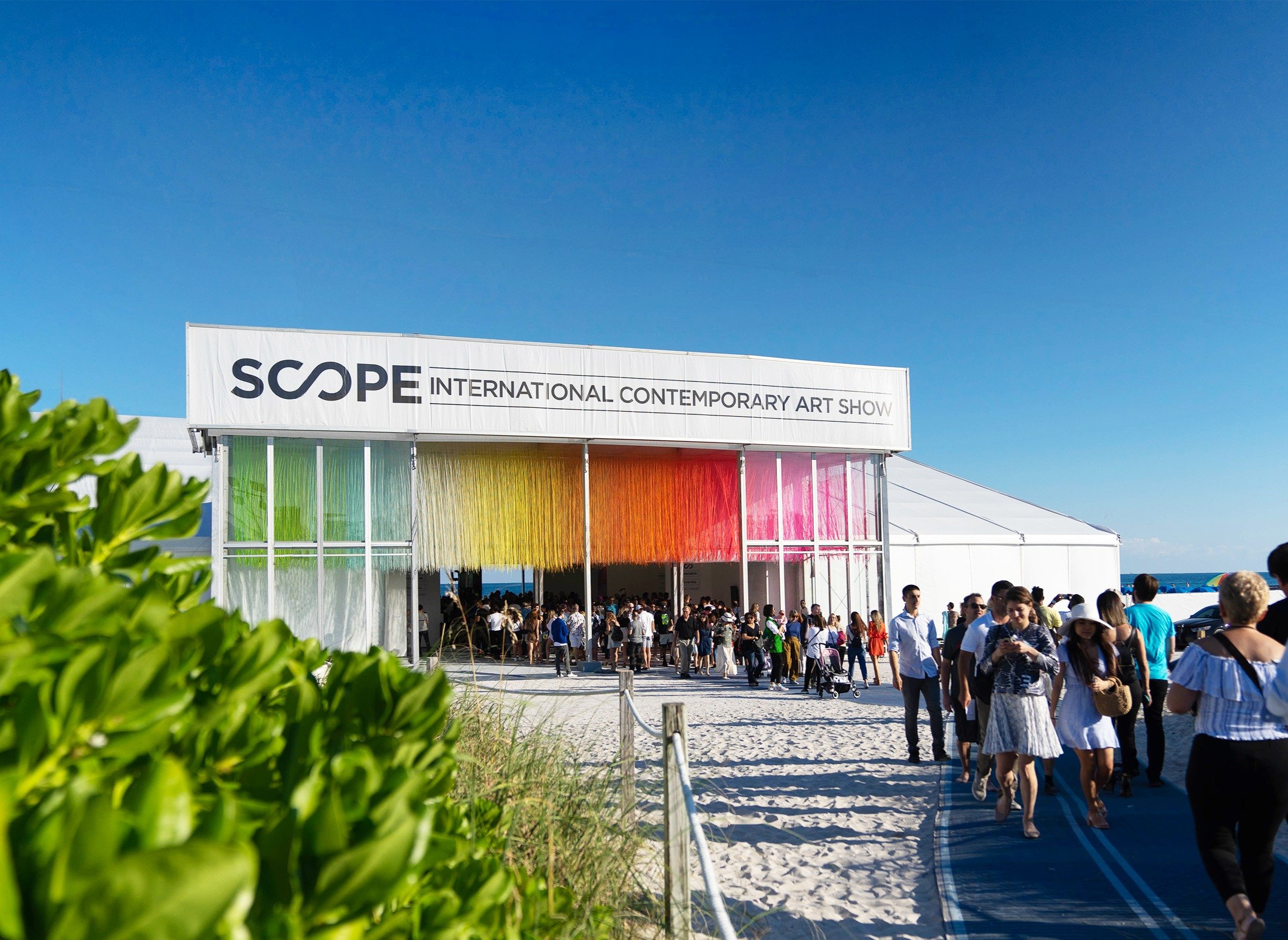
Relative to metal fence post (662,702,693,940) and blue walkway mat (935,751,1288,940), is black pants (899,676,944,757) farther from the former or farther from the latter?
metal fence post (662,702,693,940)

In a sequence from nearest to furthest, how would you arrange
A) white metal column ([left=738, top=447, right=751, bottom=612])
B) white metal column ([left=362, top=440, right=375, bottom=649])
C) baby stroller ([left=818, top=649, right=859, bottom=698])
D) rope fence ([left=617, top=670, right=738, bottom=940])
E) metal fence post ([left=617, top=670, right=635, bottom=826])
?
rope fence ([left=617, top=670, right=738, bottom=940]), metal fence post ([left=617, top=670, right=635, bottom=826]), baby stroller ([left=818, top=649, right=859, bottom=698]), white metal column ([left=362, top=440, right=375, bottom=649]), white metal column ([left=738, top=447, right=751, bottom=612])

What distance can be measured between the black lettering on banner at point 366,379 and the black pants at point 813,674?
905cm

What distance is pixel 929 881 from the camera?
5301 millimetres

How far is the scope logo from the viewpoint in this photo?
1631 cm

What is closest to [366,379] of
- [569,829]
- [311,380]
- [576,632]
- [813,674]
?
[311,380]

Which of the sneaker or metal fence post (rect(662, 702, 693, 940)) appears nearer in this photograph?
metal fence post (rect(662, 702, 693, 940))

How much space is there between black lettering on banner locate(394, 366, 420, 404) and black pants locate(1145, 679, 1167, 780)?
13258 mm

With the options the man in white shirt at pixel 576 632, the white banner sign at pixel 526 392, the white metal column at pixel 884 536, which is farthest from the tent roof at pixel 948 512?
the man in white shirt at pixel 576 632

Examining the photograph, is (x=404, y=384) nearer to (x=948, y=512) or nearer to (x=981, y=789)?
(x=981, y=789)

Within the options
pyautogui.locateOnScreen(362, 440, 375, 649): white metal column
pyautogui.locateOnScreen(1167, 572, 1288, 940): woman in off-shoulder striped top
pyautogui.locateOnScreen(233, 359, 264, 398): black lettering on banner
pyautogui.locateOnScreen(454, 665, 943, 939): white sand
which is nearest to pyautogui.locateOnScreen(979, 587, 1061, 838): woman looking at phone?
pyautogui.locateOnScreen(454, 665, 943, 939): white sand

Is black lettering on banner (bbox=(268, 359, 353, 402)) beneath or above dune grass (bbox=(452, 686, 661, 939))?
above

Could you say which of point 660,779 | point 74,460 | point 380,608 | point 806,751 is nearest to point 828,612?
point 380,608

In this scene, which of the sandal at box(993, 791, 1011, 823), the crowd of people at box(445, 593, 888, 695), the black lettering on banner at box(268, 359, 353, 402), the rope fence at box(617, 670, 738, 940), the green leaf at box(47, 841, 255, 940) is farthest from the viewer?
the black lettering on banner at box(268, 359, 353, 402)

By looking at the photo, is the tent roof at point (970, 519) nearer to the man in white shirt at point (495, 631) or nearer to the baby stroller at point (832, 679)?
the baby stroller at point (832, 679)
